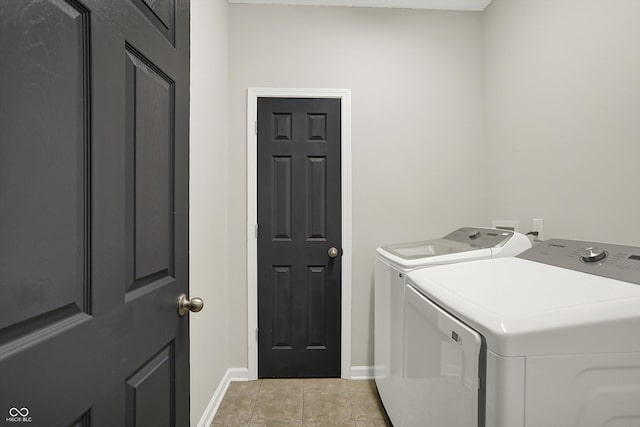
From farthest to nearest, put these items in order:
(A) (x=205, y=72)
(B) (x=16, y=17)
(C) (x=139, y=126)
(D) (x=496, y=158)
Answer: (D) (x=496, y=158)
(A) (x=205, y=72)
(C) (x=139, y=126)
(B) (x=16, y=17)

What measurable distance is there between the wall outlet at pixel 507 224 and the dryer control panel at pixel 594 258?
0.70 meters

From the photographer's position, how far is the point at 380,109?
2336 mm

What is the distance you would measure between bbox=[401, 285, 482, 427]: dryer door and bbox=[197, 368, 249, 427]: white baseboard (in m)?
1.12

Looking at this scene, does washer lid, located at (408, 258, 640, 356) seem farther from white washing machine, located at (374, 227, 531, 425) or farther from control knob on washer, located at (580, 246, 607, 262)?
white washing machine, located at (374, 227, 531, 425)

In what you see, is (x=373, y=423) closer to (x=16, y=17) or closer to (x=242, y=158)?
(x=242, y=158)

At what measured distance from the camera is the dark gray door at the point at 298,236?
2289mm

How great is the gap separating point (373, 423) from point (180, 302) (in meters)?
1.48

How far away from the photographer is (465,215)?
2.37 m

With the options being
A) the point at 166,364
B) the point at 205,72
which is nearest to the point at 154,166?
the point at 166,364

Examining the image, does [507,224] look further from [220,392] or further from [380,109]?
[220,392]

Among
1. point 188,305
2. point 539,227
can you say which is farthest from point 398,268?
point 188,305

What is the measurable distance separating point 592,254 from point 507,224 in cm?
103

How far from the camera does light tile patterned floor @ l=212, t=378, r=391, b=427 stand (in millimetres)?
1835

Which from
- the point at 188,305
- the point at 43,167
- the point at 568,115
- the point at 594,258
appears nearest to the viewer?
the point at 43,167
